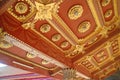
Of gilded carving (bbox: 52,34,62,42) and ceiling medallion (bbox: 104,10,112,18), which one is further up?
ceiling medallion (bbox: 104,10,112,18)

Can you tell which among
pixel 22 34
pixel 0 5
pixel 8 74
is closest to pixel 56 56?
pixel 22 34

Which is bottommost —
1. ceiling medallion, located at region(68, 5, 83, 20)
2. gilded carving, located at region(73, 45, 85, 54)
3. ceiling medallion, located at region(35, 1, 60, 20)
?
ceiling medallion, located at region(35, 1, 60, 20)

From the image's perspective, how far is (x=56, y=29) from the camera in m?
5.93

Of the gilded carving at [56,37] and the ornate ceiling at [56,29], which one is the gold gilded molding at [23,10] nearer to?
the ornate ceiling at [56,29]

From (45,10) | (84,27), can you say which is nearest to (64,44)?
(84,27)

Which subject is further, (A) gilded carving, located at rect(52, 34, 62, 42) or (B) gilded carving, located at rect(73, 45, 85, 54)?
(B) gilded carving, located at rect(73, 45, 85, 54)

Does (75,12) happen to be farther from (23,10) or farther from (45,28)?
(23,10)

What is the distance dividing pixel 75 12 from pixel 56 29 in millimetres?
784

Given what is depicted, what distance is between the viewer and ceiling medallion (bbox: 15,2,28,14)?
4.50 metres

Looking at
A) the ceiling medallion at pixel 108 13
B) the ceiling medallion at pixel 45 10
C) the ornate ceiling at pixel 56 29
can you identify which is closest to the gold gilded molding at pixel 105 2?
the ornate ceiling at pixel 56 29

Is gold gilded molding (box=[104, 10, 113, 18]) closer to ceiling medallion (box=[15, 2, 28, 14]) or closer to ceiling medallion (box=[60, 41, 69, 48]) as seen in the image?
ceiling medallion (box=[60, 41, 69, 48])

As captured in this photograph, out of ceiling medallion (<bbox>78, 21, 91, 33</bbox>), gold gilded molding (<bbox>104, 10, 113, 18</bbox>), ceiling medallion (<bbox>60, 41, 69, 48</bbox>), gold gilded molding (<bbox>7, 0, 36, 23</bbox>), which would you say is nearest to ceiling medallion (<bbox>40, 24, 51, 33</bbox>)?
gold gilded molding (<bbox>7, 0, 36, 23</bbox>)

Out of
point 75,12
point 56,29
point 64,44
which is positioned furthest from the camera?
point 64,44

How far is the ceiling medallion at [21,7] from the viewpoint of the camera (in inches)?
177
